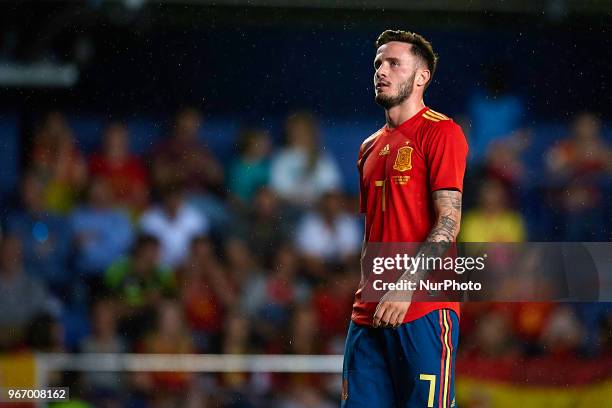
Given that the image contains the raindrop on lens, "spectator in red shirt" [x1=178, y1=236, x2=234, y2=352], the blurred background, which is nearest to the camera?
the blurred background

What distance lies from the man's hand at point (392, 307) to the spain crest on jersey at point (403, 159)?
0.32m

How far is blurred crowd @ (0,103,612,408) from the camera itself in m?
3.84

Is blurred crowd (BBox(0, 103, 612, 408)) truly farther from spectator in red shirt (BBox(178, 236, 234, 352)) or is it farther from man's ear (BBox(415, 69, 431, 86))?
man's ear (BBox(415, 69, 431, 86))

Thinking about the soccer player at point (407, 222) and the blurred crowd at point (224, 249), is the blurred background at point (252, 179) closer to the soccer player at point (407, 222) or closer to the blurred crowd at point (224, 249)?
the blurred crowd at point (224, 249)

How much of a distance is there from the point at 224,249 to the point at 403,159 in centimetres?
220

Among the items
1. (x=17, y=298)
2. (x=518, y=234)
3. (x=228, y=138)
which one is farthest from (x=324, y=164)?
(x=17, y=298)

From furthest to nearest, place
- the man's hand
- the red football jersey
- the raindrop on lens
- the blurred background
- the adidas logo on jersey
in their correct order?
the raindrop on lens, the blurred background, the adidas logo on jersey, the red football jersey, the man's hand

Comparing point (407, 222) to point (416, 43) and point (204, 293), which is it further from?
point (204, 293)

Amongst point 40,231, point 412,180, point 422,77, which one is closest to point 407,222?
point 412,180

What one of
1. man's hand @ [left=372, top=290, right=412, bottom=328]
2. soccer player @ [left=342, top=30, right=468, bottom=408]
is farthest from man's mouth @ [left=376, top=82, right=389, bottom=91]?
man's hand @ [left=372, top=290, right=412, bottom=328]

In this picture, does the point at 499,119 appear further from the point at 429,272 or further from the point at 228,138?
the point at 429,272

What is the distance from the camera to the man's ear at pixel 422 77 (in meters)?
2.25

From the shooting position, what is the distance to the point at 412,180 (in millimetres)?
2148

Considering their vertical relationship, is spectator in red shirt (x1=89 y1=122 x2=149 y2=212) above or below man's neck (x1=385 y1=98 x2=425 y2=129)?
above
